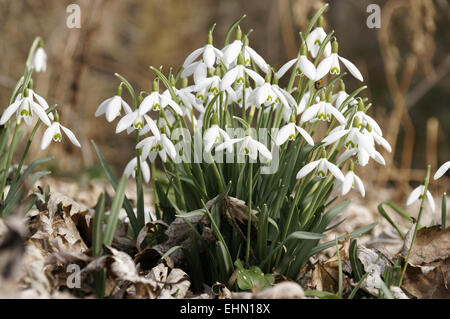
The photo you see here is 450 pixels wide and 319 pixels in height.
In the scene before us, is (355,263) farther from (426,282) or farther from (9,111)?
(9,111)

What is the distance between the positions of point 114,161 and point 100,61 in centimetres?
129

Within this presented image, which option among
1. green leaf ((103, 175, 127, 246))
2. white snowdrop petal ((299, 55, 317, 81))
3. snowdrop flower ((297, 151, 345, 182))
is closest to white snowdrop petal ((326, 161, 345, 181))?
snowdrop flower ((297, 151, 345, 182))

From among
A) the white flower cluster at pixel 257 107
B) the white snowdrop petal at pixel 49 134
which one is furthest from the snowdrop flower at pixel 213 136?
the white snowdrop petal at pixel 49 134

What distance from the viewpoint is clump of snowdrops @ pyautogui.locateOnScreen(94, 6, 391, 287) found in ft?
5.05

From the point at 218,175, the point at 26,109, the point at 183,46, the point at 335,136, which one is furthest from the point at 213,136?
the point at 183,46

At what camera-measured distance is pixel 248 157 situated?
5.38 feet

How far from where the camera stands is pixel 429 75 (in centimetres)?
459

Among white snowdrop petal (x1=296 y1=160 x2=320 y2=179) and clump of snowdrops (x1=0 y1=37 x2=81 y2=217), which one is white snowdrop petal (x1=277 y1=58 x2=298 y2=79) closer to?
white snowdrop petal (x1=296 y1=160 x2=320 y2=179)

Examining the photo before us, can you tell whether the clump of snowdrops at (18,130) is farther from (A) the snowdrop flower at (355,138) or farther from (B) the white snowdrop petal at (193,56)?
(A) the snowdrop flower at (355,138)

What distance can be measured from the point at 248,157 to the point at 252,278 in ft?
1.26
